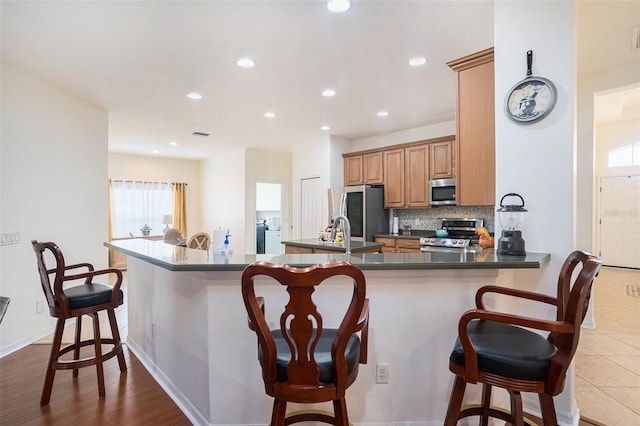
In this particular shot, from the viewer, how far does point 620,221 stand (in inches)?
260

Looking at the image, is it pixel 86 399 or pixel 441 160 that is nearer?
pixel 86 399

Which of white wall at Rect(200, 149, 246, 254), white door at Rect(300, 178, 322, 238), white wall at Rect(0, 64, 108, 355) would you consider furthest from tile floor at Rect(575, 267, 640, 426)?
white wall at Rect(200, 149, 246, 254)

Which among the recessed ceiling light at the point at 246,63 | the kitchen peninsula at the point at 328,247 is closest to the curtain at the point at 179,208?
the kitchen peninsula at the point at 328,247

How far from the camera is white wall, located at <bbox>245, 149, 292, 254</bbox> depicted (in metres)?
6.95

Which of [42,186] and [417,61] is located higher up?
[417,61]

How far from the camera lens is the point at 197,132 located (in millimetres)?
5605

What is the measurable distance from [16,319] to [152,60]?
2708mm

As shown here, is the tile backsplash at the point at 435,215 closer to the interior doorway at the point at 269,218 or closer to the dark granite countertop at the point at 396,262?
the dark granite countertop at the point at 396,262

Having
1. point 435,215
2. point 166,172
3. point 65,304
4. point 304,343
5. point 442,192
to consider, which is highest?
point 166,172

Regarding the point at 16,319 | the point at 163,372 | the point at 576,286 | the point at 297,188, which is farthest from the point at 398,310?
the point at 297,188

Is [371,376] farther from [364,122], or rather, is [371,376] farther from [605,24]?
[364,122]

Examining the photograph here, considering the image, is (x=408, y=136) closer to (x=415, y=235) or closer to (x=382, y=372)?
(x=415, y=235)

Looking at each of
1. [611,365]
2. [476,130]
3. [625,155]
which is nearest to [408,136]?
[476,130]

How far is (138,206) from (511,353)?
811cm
